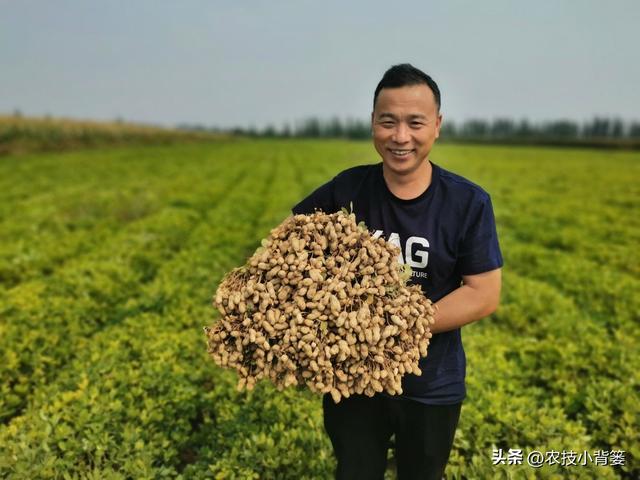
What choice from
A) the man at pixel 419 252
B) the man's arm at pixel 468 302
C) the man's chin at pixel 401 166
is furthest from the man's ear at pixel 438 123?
the man's arm at pixel 468 302

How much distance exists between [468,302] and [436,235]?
40 cm

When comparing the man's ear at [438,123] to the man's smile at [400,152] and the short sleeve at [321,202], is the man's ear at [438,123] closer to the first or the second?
the man's smile at [400,152]

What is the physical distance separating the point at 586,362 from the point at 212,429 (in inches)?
183

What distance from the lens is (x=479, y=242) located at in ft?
8.74

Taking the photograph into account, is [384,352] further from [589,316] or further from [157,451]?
[589,316]

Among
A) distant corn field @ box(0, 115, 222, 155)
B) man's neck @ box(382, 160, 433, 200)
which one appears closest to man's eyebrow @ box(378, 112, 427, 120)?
man's neck @ box(382, 160, 433, 200)

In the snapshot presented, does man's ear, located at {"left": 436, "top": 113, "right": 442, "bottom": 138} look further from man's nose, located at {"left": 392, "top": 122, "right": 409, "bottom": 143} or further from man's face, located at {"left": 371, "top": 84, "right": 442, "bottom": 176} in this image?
man's nose, located at {"left": 392, "top": 122, "right": 409, "bottom": 143}

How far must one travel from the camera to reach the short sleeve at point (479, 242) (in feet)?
8.73

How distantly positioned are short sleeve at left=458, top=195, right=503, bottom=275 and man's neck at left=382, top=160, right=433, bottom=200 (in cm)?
31

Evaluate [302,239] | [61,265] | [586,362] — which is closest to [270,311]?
[302,239]

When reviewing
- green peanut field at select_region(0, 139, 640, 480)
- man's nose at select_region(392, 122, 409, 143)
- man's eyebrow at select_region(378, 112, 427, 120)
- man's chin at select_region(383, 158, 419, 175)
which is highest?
man's eyebrow at select_region(378, 112, 427, 120)

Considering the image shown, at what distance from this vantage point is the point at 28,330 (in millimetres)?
6453

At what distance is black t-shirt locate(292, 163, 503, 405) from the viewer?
2.69 metres

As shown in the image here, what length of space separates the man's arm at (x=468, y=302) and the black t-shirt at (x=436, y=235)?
0.06 m
